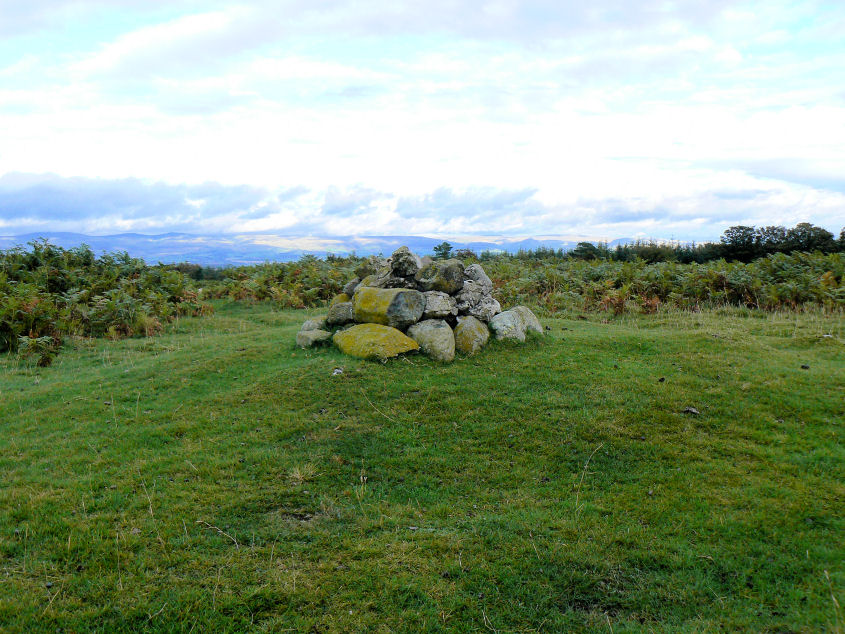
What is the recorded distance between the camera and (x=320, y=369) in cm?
980

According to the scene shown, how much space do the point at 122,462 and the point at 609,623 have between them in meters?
6.13

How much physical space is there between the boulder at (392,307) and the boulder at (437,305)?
0.13 m

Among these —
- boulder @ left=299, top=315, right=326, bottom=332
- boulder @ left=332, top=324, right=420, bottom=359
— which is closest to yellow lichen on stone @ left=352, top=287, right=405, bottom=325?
boulder @ left=332, top=324, right=420, bottom=359

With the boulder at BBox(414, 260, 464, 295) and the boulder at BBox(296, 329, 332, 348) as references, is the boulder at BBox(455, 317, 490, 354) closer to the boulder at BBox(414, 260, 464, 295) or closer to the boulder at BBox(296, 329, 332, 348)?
the boulder at BBox(414, 260, 464, 295)

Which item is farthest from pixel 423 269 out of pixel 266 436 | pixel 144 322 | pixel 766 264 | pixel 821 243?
pixel 821 243

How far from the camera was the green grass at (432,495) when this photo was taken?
14.3 ft

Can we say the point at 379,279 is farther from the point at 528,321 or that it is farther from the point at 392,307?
the point at 528,321

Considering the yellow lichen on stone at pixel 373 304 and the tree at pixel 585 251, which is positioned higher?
the tree at pixel 585 251

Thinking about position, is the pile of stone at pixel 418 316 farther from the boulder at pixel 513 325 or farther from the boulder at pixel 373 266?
the boulder at pixel 373 266

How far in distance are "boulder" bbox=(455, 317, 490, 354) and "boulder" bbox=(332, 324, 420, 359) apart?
0.94 meters

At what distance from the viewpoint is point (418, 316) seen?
36.5 feet

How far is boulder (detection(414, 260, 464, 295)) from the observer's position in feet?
38.0

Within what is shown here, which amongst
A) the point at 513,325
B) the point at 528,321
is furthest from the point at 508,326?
the point at 528,321

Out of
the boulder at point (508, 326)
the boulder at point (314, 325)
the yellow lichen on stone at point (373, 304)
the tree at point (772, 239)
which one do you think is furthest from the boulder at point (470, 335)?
the tree at point (772, 239)
